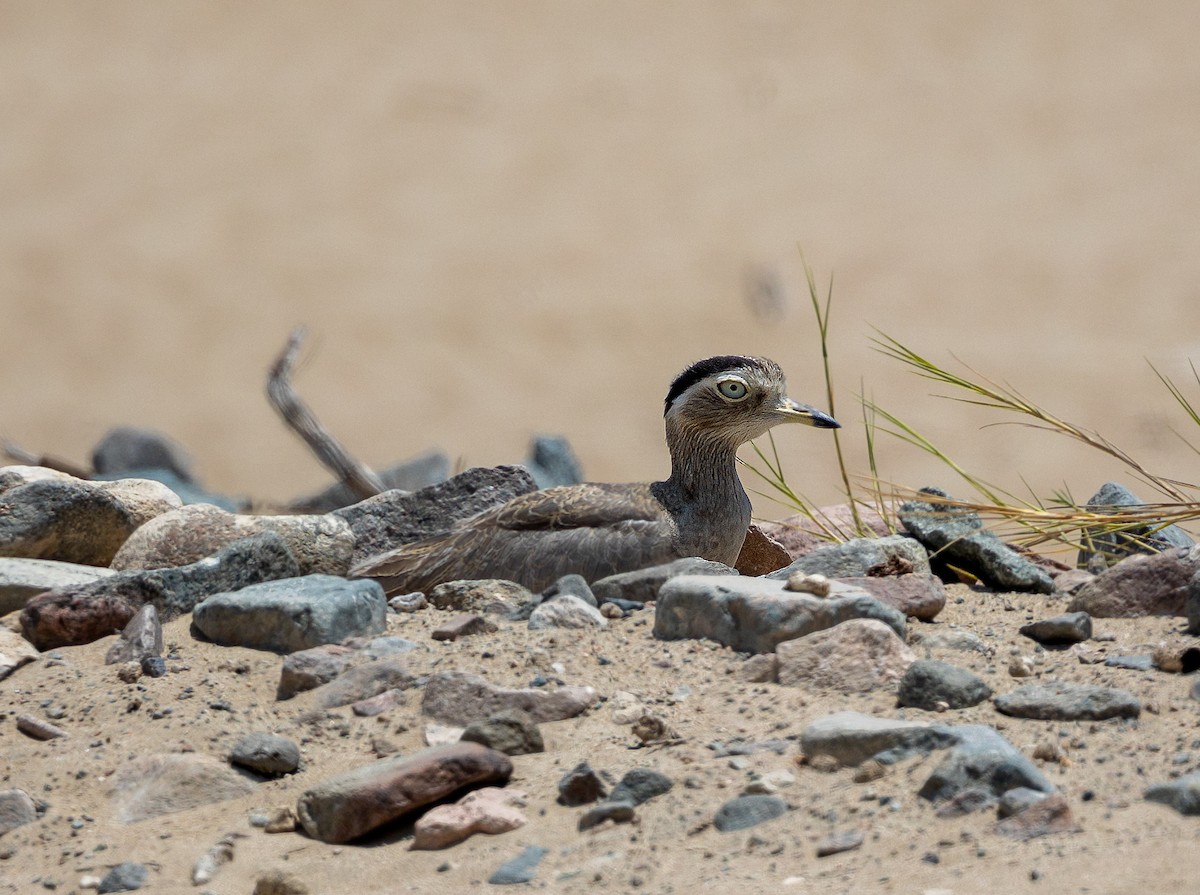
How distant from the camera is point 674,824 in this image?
9.86ft

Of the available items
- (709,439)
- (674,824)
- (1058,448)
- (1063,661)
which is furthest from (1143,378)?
(674,824)

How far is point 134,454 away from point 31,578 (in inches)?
269

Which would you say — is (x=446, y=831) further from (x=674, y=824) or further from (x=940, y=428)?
(x=940, y=428)

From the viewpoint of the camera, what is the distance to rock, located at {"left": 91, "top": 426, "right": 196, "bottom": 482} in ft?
36.4

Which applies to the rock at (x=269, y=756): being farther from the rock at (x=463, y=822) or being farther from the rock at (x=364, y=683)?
the rock at (x=463, y=822)

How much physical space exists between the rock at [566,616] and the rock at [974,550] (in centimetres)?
102

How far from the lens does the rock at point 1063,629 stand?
380 cm

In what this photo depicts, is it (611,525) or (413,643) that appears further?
(611,525)

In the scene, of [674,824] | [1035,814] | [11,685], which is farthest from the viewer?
[11,685]

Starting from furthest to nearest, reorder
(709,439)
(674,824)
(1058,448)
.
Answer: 1. (1058,448)
2. (709,439)
3. (674,824)

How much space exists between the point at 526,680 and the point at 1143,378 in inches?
535

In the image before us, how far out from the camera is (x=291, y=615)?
4039 millimetres

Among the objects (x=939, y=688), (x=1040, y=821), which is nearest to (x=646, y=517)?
(x=939, y=688)

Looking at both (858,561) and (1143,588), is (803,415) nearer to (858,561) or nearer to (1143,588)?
(858,561)
